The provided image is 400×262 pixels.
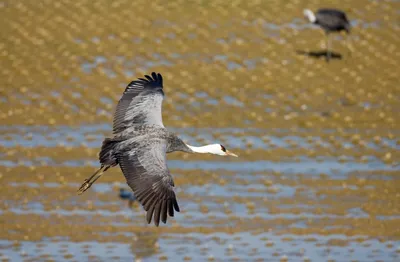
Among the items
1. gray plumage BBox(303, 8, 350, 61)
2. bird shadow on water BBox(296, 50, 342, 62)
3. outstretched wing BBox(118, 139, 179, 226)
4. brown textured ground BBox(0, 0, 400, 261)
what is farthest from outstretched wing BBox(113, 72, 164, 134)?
bird shadow on water BBox(296, 50, 342, 62)

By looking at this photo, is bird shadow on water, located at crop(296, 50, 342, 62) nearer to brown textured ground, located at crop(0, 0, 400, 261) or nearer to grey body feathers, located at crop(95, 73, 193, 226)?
brown textured ground, located at crop(0, 0, 400, 261)

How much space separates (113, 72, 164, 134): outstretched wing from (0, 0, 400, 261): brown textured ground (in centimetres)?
492

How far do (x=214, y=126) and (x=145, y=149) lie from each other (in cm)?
1279

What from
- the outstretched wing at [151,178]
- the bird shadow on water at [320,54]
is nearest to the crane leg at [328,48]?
the bird shadow on water at [320,54]

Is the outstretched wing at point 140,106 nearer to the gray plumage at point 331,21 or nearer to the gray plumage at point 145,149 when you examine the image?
the gray plumage at point 145,149

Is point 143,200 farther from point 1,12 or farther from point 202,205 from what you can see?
point 1,12

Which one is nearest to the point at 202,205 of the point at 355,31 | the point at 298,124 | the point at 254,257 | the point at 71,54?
the point at 254,257

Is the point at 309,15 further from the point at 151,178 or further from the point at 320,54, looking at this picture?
the point at 151,178

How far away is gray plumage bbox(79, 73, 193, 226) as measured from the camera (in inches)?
479

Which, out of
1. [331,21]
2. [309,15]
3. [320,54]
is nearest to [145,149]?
[331,21]

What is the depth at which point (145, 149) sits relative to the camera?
12875 millimetres

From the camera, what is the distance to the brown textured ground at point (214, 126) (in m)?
19.6

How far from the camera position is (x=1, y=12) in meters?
32.8

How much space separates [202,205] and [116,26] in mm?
12239
